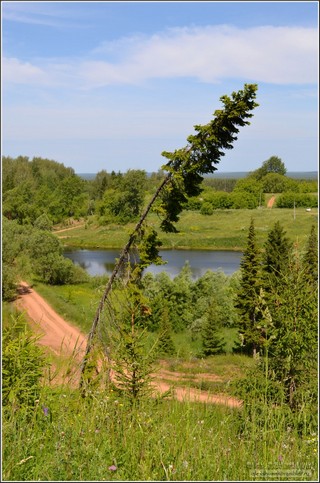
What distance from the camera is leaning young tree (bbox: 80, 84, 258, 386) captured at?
24.4 feet

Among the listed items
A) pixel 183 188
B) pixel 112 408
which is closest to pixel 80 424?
pixel 112 408

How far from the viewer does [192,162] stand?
25.4 ft

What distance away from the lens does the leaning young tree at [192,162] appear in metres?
7.45

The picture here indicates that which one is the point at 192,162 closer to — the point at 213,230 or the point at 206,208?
the point at 213,230

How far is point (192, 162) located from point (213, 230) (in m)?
66.0

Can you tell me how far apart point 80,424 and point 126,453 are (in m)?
0.45

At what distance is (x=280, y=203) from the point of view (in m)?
90.6

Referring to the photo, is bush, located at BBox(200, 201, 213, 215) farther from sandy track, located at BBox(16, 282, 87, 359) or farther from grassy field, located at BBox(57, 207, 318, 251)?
sandy track, located at BBox(16, 282, 87, 359)

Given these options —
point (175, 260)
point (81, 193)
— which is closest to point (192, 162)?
point (175, 260)

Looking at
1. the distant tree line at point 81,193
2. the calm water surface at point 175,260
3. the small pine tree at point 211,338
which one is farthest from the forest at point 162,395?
the distant tree line at point 81,193

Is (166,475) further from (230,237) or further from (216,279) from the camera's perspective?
(230,237)

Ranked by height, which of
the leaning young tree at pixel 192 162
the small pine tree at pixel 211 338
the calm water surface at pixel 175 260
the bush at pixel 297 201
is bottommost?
the small pine tree at pixel 211 338

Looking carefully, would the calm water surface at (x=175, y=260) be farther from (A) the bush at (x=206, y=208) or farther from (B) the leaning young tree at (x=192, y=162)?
(B) the leaning young tree at (x=192, y=162)

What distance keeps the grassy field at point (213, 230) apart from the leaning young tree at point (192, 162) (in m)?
50.0
